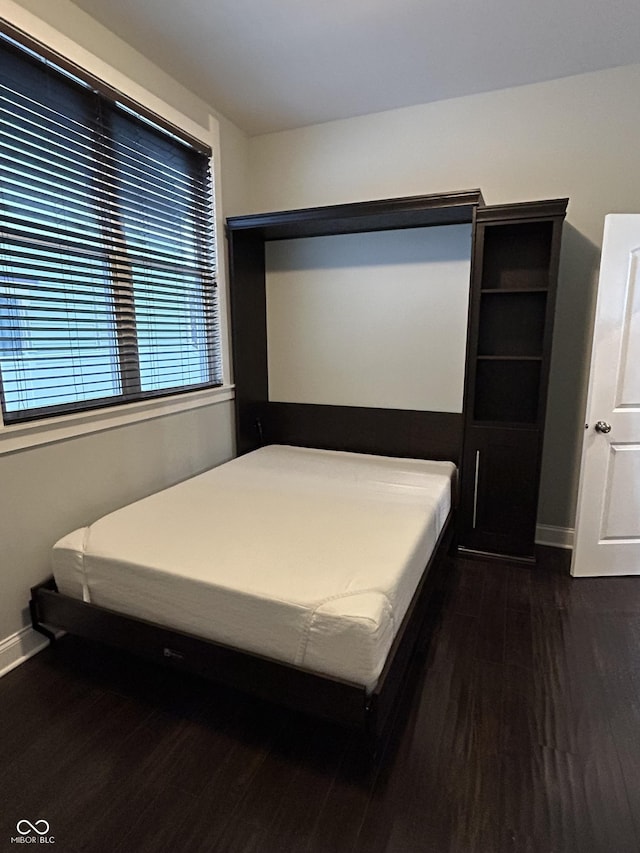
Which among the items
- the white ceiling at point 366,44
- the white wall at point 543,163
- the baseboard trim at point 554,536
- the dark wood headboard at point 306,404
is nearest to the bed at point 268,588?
the dark wood headboard at point 306,404

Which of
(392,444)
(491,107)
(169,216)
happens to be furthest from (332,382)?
(491,107)

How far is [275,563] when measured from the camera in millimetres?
1662

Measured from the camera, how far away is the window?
186 cm

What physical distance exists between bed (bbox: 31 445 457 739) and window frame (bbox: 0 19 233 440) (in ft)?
1.55

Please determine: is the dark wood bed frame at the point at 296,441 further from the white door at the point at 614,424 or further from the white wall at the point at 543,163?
the white door at the point at 614,424

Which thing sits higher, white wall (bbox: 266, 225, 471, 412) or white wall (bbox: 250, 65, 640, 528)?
white wall (bbox: 250, 65, 640, 528)

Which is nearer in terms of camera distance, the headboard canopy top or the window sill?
the window sill

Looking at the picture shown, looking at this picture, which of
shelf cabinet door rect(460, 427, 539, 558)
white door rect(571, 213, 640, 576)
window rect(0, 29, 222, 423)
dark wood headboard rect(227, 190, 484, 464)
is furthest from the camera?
dark wood headboard rect(227, 190, 484, 464)

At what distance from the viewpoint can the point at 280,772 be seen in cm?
144

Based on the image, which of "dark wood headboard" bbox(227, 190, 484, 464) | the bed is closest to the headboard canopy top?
"dark wood headboard" bbox(227, 190, 484, 464)

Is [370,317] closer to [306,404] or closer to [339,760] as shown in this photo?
[306,404]

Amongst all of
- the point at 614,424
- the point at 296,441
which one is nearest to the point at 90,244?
the point at 296,441

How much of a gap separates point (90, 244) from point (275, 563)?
1.73m

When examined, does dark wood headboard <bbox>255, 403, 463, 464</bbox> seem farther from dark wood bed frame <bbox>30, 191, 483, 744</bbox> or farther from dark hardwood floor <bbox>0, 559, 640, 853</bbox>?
dark hardwood floor <bbox>0, 559, 640, 853</bbox>
